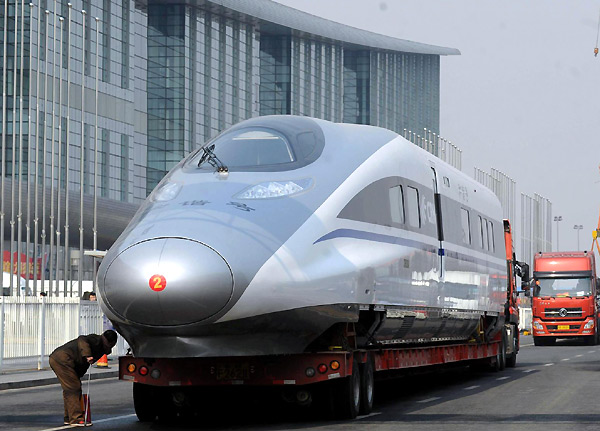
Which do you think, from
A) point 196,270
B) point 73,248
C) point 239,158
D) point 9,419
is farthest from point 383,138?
point 73,248

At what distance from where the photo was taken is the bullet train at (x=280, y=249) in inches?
522

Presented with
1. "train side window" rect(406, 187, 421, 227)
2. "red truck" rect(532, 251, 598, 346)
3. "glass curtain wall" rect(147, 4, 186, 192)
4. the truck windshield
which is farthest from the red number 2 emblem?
"glass curtain wall" rect(147, 4, 186, 192)

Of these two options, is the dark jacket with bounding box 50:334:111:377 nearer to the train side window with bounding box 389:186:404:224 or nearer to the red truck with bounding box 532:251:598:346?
the train side window with bounding box 389:186:404:224

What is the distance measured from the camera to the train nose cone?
1305 cm

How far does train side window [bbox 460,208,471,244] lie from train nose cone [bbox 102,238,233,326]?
9.28 meters

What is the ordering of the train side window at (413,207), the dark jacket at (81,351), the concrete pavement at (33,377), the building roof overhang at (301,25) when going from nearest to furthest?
the dark jacket at (81,351), the train side window at (413,207), the concrete pavement at (33,377), the building roof overhang at (301,25)

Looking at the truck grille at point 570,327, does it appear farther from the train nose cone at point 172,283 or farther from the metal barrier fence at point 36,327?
the train nose cone at point 172,283

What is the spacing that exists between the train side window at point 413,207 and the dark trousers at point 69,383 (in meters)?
5.19

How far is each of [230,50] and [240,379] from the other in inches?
3188

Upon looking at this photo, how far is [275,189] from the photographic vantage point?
14.8 metres

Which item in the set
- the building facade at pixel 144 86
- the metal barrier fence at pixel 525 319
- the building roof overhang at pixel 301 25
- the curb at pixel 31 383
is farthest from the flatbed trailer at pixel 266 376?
the building roof overhang at pixel 301 25

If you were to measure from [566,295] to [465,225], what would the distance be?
2669cm

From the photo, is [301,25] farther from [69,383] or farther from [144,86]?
[69,383]

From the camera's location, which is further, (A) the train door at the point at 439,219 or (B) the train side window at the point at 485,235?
(B) the train side window at the point at 485,235
